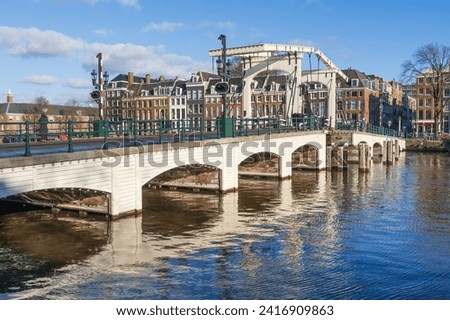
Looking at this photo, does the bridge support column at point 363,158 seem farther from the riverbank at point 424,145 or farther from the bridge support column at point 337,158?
the riverbank at point 424,145

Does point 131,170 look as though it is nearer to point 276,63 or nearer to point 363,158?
point 276,63

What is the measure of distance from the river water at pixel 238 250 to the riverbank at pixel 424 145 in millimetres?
44909

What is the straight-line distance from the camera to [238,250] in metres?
13.6

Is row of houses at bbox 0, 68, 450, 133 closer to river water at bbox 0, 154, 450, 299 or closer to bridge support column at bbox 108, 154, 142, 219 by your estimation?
river water at bbox 0, 154, 450, 299

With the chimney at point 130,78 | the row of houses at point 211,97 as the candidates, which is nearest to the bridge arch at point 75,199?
the row of houses at point 211,97

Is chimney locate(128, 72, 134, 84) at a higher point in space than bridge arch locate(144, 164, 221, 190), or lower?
higher

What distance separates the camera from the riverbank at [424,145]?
6500 centimetres

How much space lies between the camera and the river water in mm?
10289

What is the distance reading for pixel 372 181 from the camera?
100 feet

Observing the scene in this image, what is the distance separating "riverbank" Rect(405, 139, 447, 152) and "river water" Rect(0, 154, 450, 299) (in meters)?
44.9

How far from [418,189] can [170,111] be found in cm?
6722

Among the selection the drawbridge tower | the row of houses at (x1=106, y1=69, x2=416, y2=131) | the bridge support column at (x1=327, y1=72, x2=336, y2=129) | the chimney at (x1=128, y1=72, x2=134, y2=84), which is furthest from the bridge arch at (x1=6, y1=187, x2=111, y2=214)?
the chimney at (x1=128, y1=72, x2=134, y2=84)

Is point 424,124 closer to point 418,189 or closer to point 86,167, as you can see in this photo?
point 418,189
